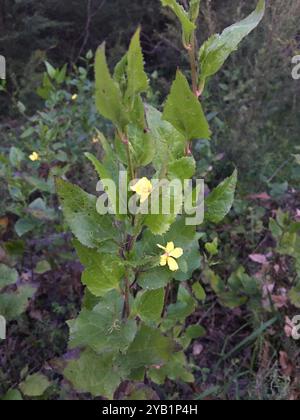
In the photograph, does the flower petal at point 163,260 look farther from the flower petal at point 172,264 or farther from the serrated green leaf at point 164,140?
the serrated green leaf at point 164,140

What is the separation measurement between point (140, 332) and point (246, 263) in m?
1.19

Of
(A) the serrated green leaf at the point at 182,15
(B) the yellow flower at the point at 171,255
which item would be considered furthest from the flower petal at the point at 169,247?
(A) the serrated green leaf at the point at 182,15

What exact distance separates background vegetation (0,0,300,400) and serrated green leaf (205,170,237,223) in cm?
56

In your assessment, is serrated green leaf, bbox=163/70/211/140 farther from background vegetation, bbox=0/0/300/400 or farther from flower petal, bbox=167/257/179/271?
background vegetation, bbox=0/0/300/400

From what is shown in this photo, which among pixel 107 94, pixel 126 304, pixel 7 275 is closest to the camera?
pixel 107 94

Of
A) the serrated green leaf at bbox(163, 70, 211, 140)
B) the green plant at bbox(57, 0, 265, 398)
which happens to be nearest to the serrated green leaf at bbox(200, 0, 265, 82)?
the green plant at bbox(57, 0, 265, 398)

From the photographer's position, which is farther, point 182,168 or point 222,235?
point 222,235

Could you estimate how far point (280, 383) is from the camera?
5.36ft

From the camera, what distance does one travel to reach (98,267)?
3.27ft

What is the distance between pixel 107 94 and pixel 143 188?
18cm

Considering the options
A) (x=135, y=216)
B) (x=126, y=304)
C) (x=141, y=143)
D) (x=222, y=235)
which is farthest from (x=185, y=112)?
(x=222, y=235)

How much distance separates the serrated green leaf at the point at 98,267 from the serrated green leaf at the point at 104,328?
11cm

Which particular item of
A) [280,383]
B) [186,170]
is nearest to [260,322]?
[280,383]

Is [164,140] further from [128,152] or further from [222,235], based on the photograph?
[222,235]
